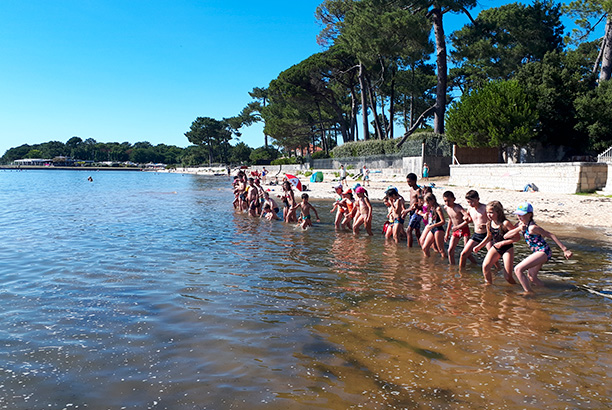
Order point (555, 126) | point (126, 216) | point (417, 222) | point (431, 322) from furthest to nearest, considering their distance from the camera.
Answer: point (555, 126) → point (126, 216) → point (417, 222) → point (431, 322)

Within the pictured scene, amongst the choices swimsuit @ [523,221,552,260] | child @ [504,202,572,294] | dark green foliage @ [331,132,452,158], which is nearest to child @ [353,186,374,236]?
child @ [504,202,572,294]

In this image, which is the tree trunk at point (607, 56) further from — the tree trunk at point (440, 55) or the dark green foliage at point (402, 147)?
the dark green foliage at point (402, 147)

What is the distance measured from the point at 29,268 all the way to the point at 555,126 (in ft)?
101

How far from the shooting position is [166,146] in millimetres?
169125

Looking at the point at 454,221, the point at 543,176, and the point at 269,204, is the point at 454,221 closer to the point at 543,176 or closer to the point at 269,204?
the point at 269,204

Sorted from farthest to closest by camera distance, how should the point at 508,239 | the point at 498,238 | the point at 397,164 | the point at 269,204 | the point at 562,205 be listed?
the point at 397,164, the point at 562,205, the point at 269,204, the point at 498,238, the point at 508,239

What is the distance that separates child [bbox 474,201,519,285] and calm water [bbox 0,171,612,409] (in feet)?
0.88

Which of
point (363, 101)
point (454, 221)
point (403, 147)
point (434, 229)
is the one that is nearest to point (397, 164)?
point (403, 147)

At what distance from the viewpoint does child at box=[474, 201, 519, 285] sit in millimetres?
6590

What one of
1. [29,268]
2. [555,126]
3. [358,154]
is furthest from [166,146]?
[29,268]

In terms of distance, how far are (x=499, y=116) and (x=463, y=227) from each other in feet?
69.9

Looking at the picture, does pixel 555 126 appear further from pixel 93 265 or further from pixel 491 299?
pixel 93 265

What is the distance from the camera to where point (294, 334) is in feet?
15.4

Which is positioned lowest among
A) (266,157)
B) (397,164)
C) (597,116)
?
(397,164)
